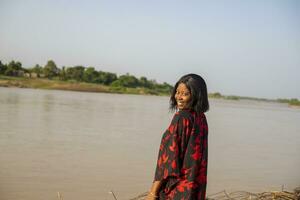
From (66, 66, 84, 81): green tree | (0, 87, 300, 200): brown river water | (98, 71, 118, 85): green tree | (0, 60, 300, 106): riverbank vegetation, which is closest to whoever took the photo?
(0, 87, 300, 200): brown river water

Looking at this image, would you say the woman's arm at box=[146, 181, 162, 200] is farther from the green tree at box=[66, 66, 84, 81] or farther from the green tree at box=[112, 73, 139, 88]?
the green tree at box=[112, 73, 139, 88]

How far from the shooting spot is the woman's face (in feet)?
5.09

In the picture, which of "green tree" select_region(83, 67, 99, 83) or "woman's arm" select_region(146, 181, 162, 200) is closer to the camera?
"woman's arm" select_region(146, 181, 162, 200)

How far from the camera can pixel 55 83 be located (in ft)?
123

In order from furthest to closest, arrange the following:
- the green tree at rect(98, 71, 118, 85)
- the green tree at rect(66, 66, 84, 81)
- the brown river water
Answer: the green tree at rect(98, 71, 118, 85) < the green tree at rect(66, 66, 84, 81) < the brown river water

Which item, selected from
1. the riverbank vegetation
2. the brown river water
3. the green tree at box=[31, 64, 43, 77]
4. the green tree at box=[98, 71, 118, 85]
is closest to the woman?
the brown river water

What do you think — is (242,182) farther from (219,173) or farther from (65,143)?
(65,143)

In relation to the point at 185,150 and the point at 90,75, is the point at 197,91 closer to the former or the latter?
the point at 185,150

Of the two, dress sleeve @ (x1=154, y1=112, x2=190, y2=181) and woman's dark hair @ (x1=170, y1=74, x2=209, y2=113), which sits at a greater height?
woman's dark hair @ (x1=170, y1=74, x2=209, y2=113)

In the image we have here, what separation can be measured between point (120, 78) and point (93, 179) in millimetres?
48583

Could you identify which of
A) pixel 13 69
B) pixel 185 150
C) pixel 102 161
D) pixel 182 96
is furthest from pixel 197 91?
pixel 13 69

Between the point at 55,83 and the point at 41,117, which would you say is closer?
the point at 41,117

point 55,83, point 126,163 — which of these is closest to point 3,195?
point 126,163

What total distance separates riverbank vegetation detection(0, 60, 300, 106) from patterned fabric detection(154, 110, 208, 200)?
3059cm
